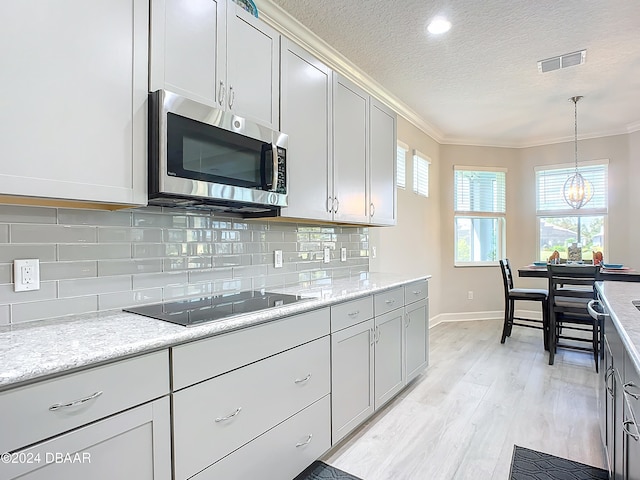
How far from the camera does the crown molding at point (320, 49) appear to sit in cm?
244

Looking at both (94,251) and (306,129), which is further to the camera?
(306,129)

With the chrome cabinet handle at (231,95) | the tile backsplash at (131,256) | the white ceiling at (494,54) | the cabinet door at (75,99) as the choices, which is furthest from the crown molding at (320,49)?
the tile backsplash at (131,256)

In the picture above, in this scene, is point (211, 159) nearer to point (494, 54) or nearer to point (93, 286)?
point (93, 286)

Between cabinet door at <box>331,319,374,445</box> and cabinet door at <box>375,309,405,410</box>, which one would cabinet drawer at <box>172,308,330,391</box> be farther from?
cabinet door at <box>375,309,405,410</box>

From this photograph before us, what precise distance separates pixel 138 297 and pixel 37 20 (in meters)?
1.10

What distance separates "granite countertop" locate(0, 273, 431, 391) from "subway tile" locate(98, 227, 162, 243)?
0.31 metres

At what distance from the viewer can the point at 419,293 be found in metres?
3.07

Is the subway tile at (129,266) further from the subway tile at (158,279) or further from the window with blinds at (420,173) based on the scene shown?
the window with blinds at (420,173)

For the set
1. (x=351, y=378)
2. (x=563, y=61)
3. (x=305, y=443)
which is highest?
(x=563, y=61)

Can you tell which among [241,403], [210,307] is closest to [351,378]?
[241,403]

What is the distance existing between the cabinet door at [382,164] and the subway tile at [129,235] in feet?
5.58

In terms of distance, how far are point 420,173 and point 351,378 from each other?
3.32 metres

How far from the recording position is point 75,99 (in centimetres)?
126

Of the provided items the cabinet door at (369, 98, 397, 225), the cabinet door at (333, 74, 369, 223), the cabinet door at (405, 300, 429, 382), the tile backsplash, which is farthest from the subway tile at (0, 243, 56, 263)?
the cabinet door at (405, 300, 429, 382)
